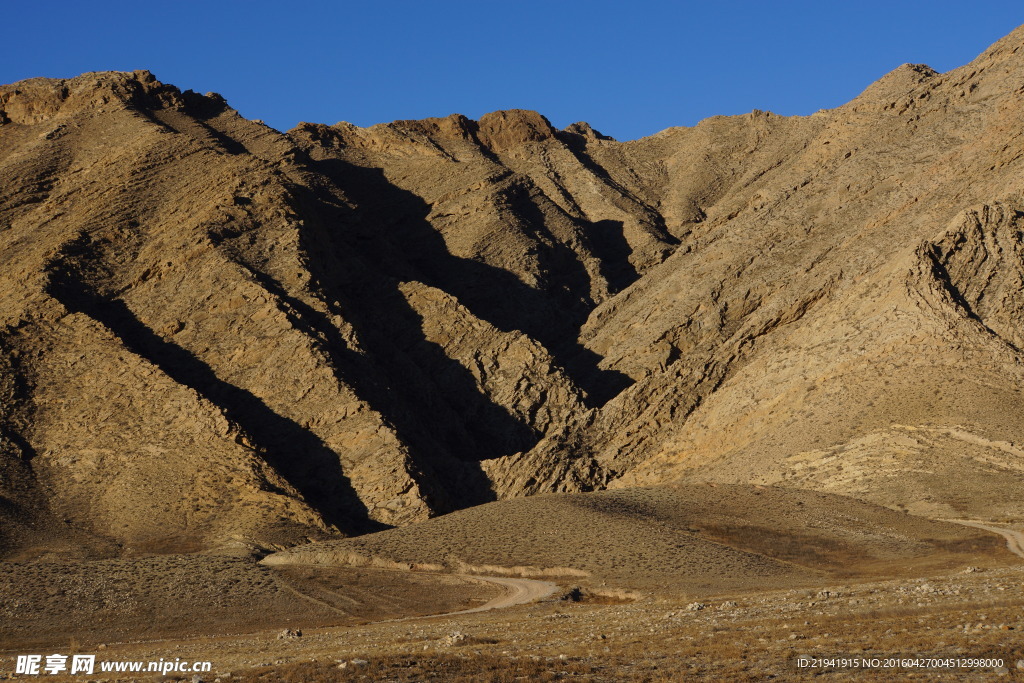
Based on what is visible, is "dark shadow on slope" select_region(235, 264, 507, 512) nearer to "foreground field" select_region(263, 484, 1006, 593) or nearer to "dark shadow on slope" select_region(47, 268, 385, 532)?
"dark shadow on slope" select_region(47, 268, 385, 532)

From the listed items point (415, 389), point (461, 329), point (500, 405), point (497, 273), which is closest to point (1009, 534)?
point (500, 405)

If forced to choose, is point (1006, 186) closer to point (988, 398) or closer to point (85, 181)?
point (988, 398)

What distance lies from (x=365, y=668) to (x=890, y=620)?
30.7 ft

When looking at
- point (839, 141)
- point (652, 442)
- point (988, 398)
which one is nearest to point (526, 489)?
point (652, 442)

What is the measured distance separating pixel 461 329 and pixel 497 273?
12.5 metres

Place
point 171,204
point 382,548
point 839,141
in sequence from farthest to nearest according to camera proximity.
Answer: point 839,141 → point 171,204 → point 382,548

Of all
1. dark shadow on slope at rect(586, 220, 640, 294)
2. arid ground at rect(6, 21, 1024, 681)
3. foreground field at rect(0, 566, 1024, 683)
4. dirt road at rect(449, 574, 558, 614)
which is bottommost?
foreground field at rect(0, 566, 1024, 683)

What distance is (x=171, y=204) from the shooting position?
220 feet

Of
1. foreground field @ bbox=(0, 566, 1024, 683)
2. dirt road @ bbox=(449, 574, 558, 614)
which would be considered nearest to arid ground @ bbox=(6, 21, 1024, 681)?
foreground field @ bbox=(0, 566, 1024, 683)

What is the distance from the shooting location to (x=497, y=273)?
7769 centimetres

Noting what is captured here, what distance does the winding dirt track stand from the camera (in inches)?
1428

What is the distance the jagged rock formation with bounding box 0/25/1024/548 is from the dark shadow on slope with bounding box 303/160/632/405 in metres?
0.23

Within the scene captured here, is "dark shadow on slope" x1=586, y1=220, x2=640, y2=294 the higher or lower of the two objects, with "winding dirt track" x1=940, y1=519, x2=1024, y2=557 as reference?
higher

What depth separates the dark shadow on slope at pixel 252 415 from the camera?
50.2 metres
